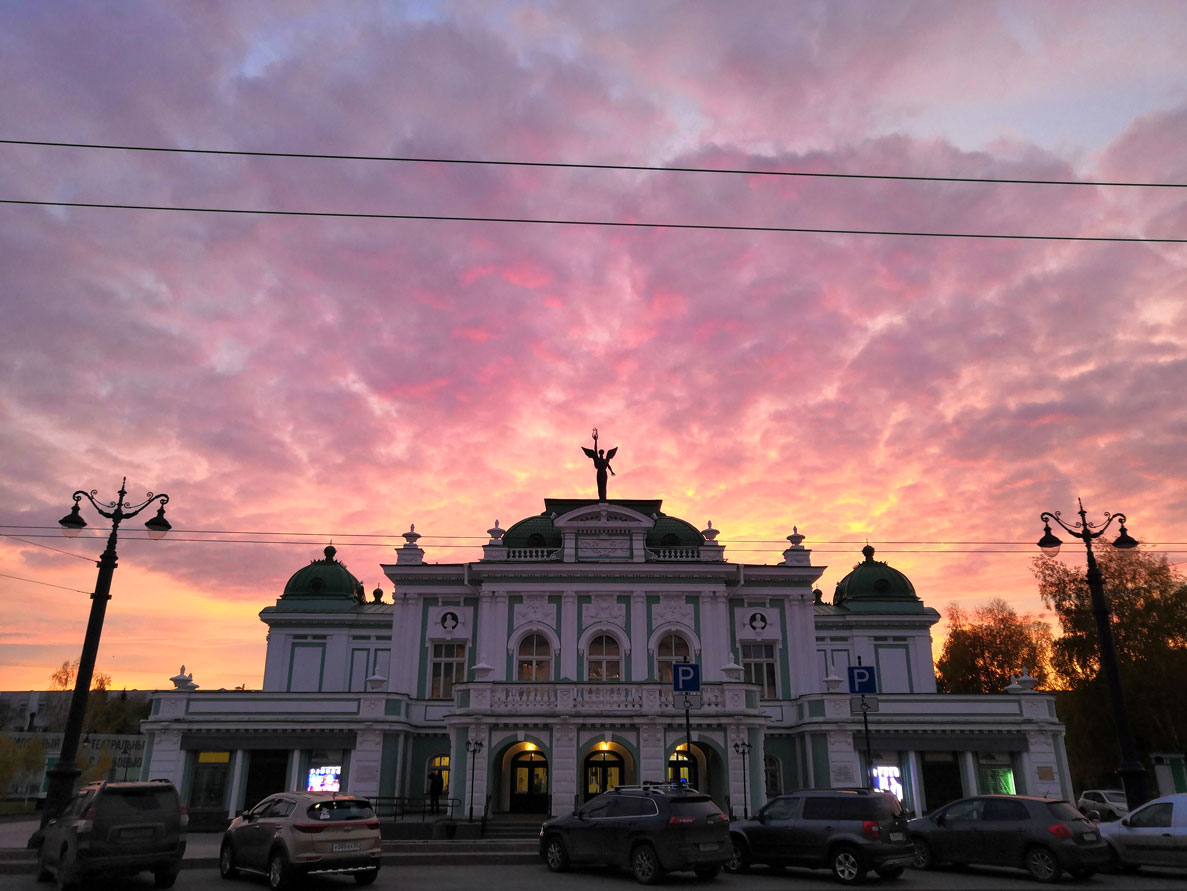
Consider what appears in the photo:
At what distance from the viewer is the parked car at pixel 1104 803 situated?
31672mm

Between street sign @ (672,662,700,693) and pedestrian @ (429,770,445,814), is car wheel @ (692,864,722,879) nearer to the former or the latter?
street sign @ (672,662,700,693)

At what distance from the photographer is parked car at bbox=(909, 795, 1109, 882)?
16.4 metres

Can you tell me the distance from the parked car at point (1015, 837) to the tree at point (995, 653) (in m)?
54.0

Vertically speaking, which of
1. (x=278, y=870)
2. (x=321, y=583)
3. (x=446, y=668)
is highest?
(x=321, y=583)

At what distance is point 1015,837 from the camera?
17.0m

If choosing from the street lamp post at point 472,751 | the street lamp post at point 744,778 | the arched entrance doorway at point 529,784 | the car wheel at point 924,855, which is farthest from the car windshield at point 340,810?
the arched entrance doorway at point 529,784

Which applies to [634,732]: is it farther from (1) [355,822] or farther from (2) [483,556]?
(1) [355,822]

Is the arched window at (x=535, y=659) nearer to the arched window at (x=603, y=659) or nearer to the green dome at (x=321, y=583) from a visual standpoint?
the arched window at (x=603, y=659)

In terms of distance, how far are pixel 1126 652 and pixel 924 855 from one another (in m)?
35.9

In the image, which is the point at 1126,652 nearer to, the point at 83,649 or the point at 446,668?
the point at 446,668

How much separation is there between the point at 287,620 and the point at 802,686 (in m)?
29.4

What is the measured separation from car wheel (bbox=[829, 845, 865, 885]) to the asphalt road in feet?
0.69

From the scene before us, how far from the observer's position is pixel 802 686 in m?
40.0

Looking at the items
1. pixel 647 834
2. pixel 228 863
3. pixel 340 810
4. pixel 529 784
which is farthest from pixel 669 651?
pixel 340 810
